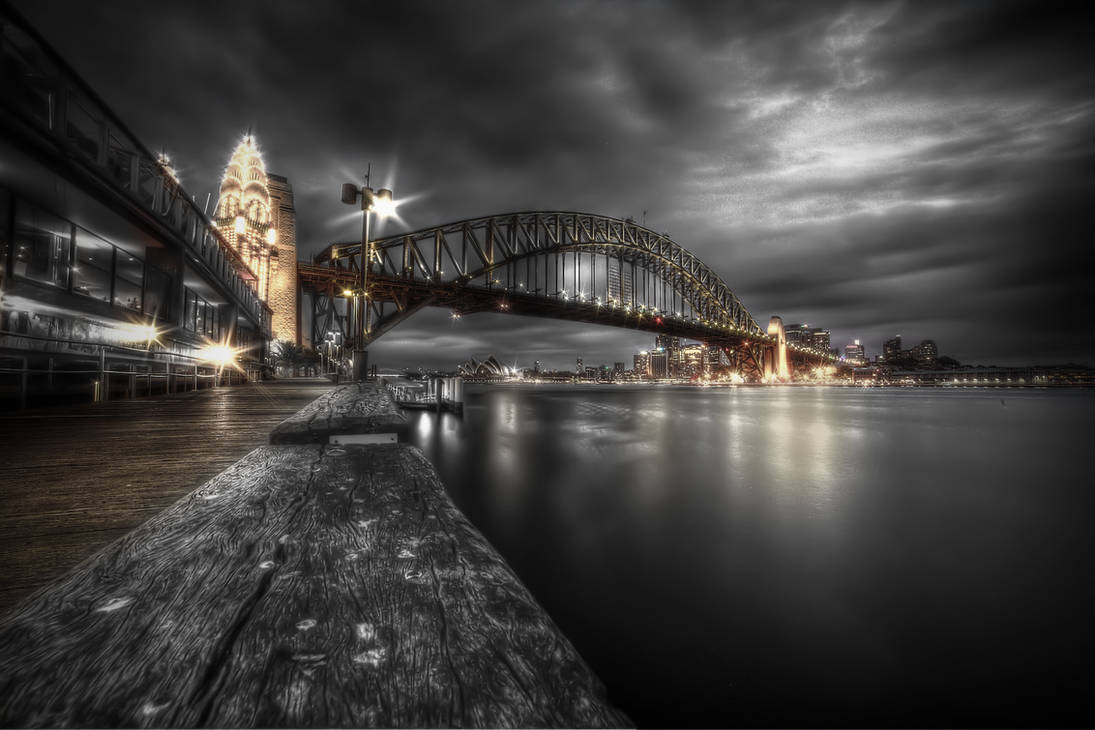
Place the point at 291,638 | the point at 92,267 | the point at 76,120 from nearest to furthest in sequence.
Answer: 1. the point at 291,638
2. the point at 76,120
3. the point at 92,267

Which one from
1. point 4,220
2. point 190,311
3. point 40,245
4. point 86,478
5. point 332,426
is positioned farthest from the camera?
point 190,311

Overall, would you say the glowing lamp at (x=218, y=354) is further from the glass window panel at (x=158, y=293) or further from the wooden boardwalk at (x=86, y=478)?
the wooden boardwalk at (x=86, y=478)

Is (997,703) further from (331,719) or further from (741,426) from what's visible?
(741,426)

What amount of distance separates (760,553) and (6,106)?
8.13 m

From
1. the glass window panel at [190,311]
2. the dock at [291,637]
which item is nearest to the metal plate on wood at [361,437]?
the dock at [291,637]

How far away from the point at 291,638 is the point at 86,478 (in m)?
2.01

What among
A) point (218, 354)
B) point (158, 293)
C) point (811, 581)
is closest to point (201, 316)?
point (218, 354)

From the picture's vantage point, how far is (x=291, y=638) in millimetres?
458

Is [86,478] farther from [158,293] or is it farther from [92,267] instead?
[158,293]

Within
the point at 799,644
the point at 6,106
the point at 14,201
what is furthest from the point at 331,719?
the point at 14,201

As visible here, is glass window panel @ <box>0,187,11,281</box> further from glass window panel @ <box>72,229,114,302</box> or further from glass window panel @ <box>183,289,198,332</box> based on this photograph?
glass window panel @ <box>183,289,198,332</box>

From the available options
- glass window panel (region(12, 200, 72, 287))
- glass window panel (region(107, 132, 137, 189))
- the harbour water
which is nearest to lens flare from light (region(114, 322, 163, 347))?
glass window panel (region(12, 200, 72, 287))

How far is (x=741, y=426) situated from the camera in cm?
1144

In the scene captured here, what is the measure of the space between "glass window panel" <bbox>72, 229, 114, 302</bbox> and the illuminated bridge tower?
1755cm
